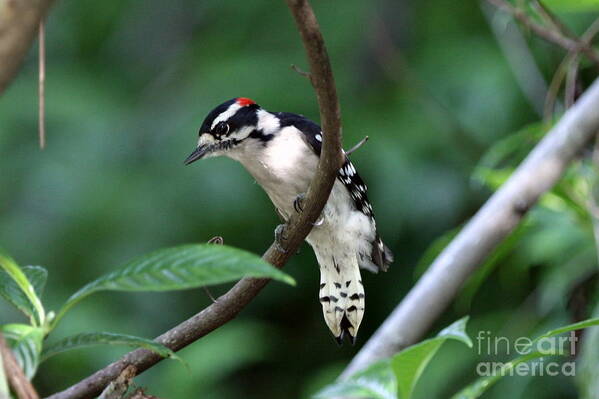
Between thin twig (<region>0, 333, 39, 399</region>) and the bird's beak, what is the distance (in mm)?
2044

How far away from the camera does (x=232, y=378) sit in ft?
16.4

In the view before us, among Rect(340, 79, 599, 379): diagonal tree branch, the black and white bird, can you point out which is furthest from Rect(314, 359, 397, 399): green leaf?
the black and white bird

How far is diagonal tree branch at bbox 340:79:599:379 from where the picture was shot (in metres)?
1.56

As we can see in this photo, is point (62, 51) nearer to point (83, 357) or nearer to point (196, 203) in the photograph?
point (196, 203)

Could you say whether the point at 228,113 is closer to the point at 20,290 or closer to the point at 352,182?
the point at 352,182

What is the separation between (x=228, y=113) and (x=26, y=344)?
2.04 m

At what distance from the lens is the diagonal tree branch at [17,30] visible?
2.40 feet

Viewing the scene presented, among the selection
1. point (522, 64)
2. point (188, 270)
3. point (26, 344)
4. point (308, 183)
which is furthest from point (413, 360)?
point (522, 64)

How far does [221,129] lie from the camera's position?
2980 millimetres

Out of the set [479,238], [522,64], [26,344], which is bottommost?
[522,64]

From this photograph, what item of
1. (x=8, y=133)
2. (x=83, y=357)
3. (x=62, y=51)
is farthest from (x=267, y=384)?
(x=62, y=51)

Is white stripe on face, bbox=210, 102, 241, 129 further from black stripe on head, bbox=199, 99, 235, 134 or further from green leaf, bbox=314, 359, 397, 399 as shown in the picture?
green leaf, bbox=314, 359, 397, 399

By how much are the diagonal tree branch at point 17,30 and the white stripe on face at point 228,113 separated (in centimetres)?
223

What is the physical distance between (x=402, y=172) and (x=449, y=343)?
0.93 metres
